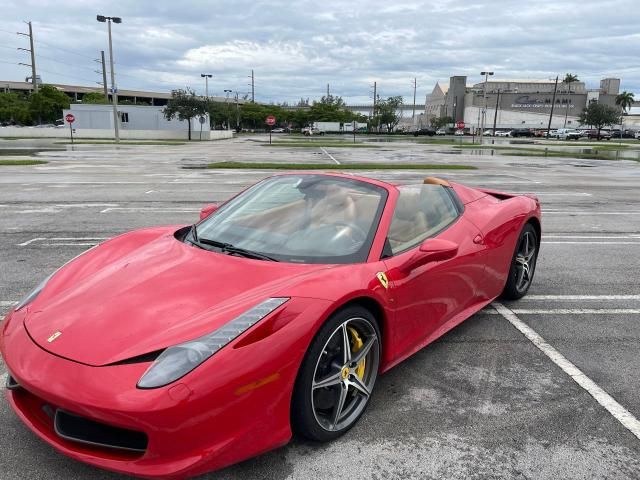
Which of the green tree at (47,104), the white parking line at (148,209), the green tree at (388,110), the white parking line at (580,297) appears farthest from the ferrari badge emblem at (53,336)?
the green tree at (388,110)

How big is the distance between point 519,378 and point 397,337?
3.19 ft

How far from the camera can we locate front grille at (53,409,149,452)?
2.05 m

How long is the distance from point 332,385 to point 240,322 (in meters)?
0.64

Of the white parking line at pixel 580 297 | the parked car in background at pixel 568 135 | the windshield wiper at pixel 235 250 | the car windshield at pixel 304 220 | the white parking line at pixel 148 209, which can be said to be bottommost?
the white parking line at pixel 148 209

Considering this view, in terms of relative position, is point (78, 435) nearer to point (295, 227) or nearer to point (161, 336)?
point (161, 336)

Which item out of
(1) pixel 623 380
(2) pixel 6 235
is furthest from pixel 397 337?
(2) pixel 6 235

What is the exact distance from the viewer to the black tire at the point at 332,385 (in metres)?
2.38

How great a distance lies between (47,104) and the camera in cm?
7762

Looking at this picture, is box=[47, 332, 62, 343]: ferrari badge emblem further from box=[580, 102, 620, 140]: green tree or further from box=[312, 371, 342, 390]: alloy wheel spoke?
box=[580, 102, 620, 140]: green tree

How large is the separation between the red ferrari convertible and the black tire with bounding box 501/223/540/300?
33.6 inches

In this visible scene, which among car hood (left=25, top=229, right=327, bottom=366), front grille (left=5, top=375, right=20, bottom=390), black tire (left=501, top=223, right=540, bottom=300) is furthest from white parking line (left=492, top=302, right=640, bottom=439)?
front grille (left=5, top=375, right=20, bottom=390)

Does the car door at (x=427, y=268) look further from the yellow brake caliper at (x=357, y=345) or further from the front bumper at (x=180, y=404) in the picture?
the front bumper at (x=180, y=404)

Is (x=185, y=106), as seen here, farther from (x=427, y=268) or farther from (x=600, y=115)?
(x=600, y=115)

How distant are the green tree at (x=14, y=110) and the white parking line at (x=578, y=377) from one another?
90.5m
